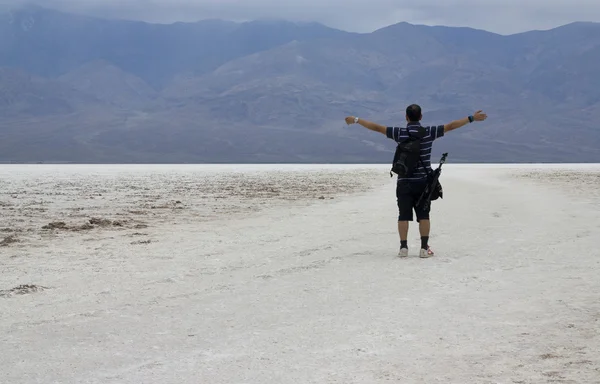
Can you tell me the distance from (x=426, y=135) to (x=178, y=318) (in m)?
4.26

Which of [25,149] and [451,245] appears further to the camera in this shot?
[25,149]

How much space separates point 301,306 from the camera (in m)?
7.21

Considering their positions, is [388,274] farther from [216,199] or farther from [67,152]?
[67,152]

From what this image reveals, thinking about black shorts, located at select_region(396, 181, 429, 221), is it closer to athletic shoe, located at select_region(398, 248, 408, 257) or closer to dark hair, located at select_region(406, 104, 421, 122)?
athletic shoe, located at select_region(398, 248, 408, 257)

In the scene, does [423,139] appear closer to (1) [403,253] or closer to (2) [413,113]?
(2) [413,113]

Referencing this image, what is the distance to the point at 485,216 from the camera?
16.4 m

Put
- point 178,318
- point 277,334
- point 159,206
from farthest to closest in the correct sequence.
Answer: point 159,206
point 178,318
point 277,334

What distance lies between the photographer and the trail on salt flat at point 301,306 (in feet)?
17.5

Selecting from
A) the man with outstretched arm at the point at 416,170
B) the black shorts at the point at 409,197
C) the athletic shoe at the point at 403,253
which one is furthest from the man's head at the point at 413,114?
the athletic shoe at the point at 403,253

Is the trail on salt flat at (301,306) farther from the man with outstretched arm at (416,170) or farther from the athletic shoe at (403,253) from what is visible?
the man with outstretched arm at (416,170)

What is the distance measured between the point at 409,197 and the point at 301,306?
3304 mm

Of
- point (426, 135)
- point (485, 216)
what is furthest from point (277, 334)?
point (485, 216)

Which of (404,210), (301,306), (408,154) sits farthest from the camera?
(404,210)

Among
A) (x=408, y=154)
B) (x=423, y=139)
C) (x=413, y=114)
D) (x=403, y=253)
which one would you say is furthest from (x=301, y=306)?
(x=413, y=114)
